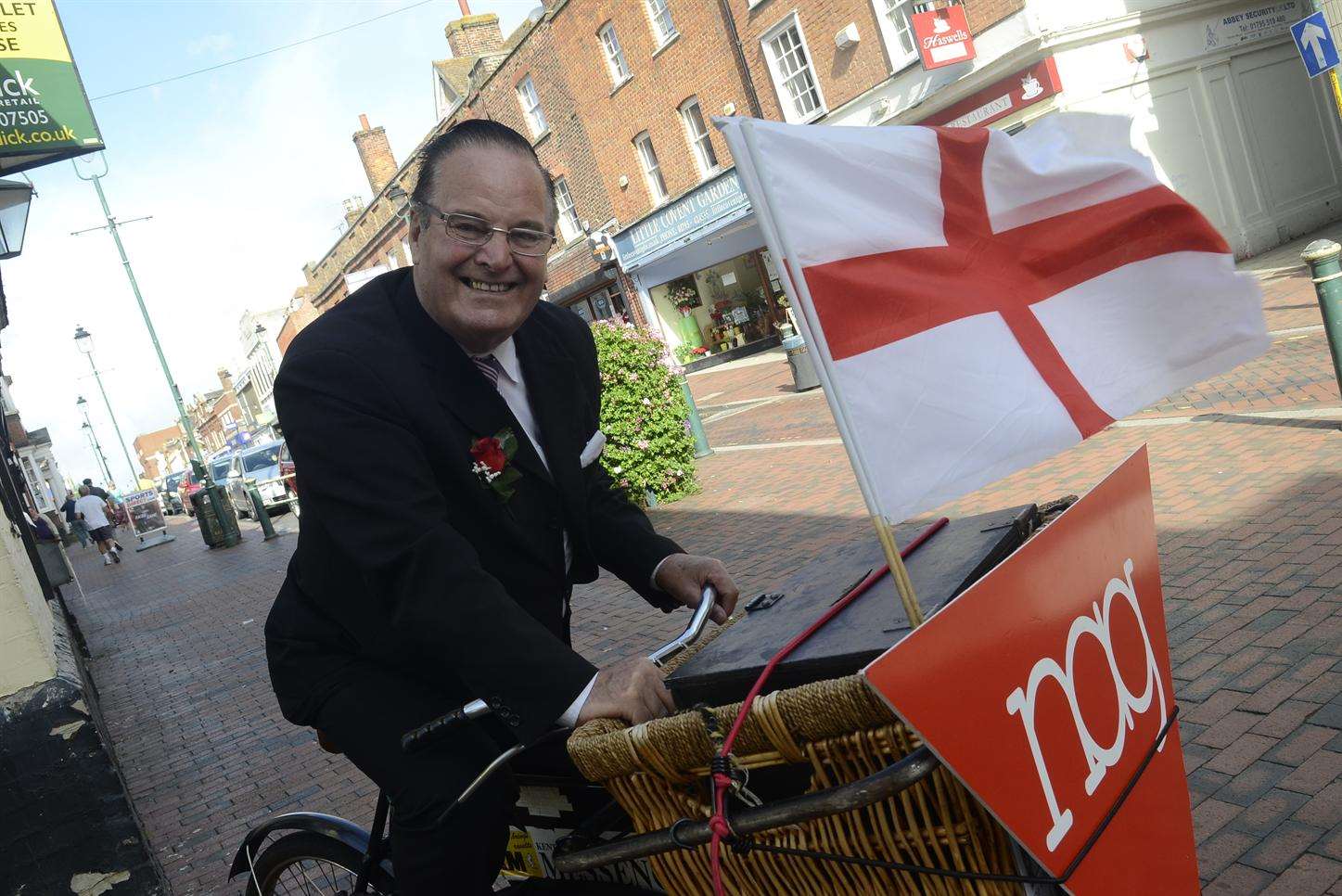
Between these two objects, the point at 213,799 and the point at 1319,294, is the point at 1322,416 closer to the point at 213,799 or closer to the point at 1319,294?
the point at 1319,294

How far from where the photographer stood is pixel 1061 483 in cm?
701

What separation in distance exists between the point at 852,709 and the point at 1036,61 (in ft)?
56.5

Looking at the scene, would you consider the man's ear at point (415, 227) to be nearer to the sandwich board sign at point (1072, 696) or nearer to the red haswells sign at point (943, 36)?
the sandwich board sign at point (1072, 696)

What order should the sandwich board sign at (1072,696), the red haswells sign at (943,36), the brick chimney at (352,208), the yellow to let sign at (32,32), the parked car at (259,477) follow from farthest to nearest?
the brick chimney at (352,208)
the parked car at (259,477)
the red haswells sign at (943,36)
the yellow to let sign at (32,32)
the sandwich board sign at (1072,696)

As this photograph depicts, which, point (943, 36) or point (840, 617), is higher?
point (943, 36)

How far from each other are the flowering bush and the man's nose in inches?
292

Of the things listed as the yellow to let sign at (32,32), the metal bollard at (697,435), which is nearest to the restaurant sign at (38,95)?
the yellow to let sign at (32,32)

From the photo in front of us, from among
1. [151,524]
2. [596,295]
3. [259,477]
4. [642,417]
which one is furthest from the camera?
[151,524]

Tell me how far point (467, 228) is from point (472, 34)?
1414 inches

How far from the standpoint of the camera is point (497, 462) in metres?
2.07

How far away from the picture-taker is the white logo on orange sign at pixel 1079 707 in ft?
4.67

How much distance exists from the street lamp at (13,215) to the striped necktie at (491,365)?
20.1ft

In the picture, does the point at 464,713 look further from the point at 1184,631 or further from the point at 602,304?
the point at 602,304

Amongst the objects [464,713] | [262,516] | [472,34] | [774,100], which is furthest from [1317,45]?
[472,34]
